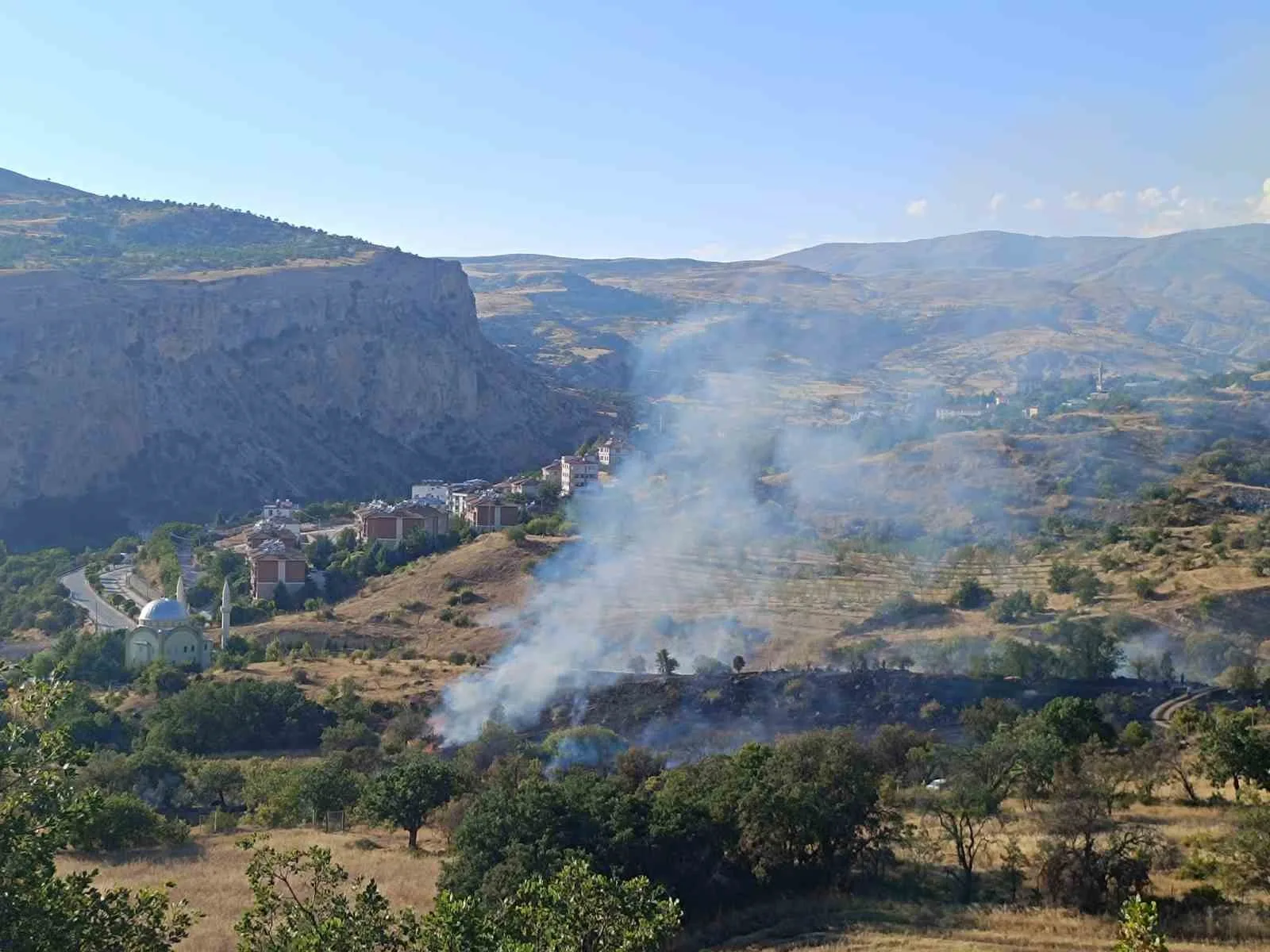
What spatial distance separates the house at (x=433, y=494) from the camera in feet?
202

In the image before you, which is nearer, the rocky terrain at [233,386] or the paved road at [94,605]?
the paved road at [94,605]

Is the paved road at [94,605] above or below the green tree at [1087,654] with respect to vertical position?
below

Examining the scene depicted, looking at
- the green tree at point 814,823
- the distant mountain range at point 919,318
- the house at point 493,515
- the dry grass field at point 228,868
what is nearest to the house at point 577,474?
the house at point 493,515

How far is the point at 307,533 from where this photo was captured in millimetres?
56375

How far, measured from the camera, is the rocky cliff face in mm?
67812

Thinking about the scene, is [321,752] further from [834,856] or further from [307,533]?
[307,533]

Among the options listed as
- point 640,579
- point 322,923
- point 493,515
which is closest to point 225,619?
point 640,579

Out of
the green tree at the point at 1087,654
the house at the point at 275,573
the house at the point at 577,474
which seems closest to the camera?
the green tree at the point at 1087,654

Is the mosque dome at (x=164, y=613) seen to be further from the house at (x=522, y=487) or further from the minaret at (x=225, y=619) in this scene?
the house at (x=522, y=487)

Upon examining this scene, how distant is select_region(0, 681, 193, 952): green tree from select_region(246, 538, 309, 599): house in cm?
3759

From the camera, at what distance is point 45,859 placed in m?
8.40

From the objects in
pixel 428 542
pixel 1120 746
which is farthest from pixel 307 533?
pixel 1120 746

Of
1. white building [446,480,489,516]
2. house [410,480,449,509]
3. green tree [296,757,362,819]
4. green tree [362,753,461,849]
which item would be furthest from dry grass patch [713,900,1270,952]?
house [410,480,449,509]

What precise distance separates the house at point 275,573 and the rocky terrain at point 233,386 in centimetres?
2001
